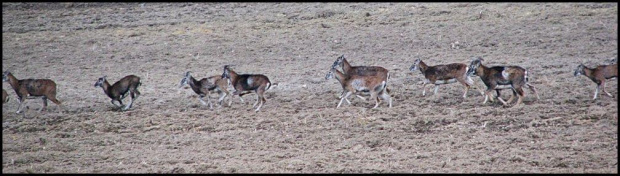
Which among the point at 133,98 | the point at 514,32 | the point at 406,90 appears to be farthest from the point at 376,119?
the point at 514,32

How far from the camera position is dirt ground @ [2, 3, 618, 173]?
1420 cm

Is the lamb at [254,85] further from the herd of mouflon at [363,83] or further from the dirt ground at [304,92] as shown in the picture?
the dirt ground at [304,92]

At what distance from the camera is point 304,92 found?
1905 centimetres

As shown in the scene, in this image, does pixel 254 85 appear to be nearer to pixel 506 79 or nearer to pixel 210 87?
pixel 210 87

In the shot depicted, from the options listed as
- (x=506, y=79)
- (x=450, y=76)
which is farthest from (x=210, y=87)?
(x=506, y=79)

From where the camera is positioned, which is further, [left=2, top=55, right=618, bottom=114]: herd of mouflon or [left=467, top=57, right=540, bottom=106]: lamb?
[left=2, top=55, right=618, bottom=114]: herd of mouflon

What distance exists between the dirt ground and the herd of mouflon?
294 mm

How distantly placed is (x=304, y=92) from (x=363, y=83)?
6.42 feet

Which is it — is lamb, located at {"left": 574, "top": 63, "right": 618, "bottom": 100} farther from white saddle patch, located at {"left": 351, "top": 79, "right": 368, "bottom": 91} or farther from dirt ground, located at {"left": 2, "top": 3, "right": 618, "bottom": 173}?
white saddle patch, located at {"left": 351, "top": 79, "right": 368, "bottom": 91}

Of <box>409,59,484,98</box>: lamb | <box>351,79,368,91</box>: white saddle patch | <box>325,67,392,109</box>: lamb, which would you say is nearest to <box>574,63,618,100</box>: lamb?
<box>409,59,484,98</box>: lamb

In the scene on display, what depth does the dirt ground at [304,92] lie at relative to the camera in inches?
559

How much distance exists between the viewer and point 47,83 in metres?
18.2

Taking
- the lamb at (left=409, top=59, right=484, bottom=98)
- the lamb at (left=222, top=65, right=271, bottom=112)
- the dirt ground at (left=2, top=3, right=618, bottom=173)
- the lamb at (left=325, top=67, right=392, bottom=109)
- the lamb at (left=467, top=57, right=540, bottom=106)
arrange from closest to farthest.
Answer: the dirt ground at (left=2, top=3, right=618, bottom=173) → the lamb at (left=467, top=57, right=540, bottom=106) → the lamb at (left=325, top=67, right=392, bottom=109) → the lamb at (left=222, top=65, right=271, bottom=112) → the lamb at (left=409, top=59, right=484, bottom=98)

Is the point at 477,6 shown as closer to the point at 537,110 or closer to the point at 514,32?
the point at 514,32
